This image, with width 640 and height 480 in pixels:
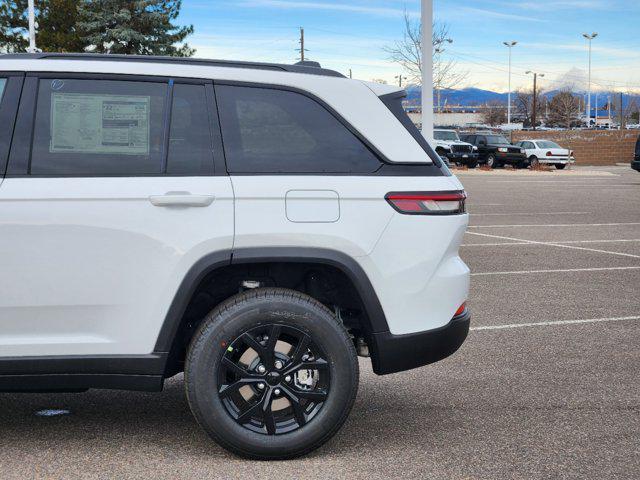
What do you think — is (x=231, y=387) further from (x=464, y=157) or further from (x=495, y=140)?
(x=495, y=140)

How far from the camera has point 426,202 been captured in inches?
170

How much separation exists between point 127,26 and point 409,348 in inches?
1841

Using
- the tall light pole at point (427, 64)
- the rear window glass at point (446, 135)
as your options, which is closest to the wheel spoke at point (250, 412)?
the tall light pole at point (427, 64)

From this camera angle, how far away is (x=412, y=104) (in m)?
147

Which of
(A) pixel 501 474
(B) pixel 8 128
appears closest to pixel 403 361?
(A) pixel 501 474

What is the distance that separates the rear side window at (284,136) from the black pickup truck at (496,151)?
4199cm

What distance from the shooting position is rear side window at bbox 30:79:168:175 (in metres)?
4.17

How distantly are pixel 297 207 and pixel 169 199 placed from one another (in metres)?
0.57

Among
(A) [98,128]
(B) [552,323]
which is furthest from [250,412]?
(B) [552,323]

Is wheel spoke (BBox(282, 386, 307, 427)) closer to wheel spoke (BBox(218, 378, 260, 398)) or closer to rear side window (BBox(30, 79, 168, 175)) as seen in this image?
wheel spoke (BBox(218, 378, 260, 398))

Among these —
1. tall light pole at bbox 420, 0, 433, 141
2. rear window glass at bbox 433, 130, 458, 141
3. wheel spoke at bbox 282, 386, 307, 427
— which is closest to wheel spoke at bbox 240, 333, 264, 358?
wheel spoke at bbox 282, 386, 307, 427

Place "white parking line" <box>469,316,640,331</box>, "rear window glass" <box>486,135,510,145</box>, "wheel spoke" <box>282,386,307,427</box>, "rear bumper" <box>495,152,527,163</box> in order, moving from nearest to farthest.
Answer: "wheel spoke" <box>282,386,307,427</box> < "white parking line" <box>469,316,640,331</box> < "rear bumper" <box>495,152,527,163</box> < "rear window glass" <box>486,135,510,145</box>

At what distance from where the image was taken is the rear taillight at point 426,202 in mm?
4266

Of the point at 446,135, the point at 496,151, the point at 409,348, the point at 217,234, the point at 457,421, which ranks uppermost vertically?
the point at 446,135
